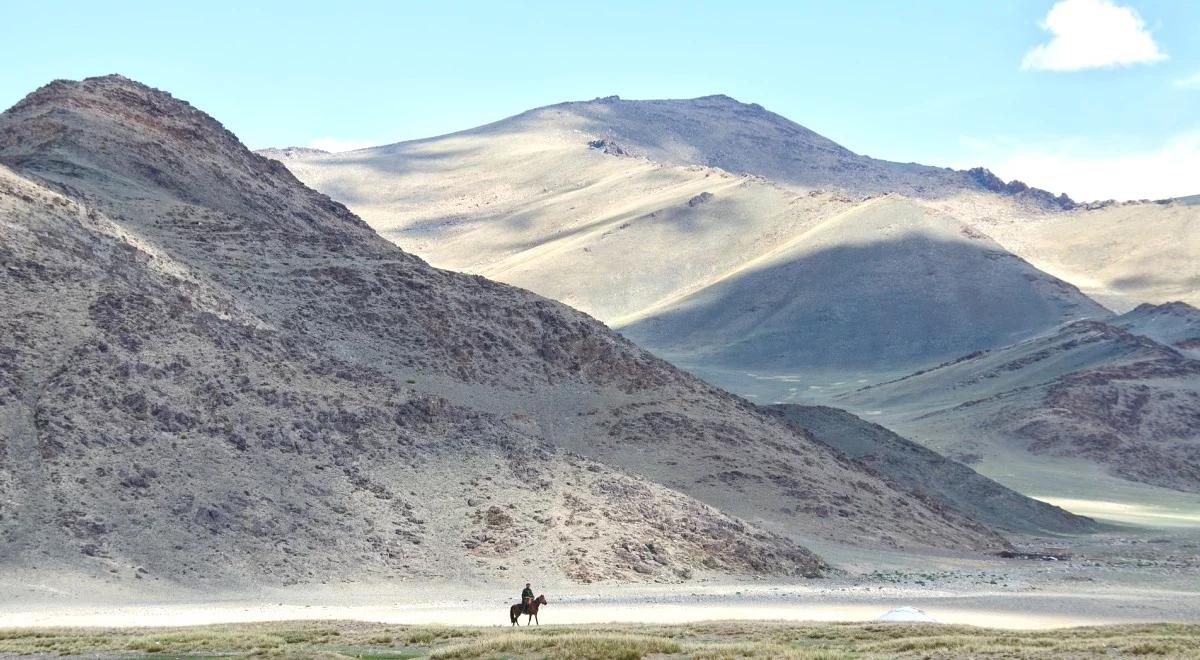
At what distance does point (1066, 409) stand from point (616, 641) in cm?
12725

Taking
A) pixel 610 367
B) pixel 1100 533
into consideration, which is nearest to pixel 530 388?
pixel 610 367

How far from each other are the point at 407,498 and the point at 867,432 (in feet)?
168

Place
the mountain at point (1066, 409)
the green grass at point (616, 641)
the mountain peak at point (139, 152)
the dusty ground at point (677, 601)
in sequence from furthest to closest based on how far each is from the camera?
the mountain at point (1066, 409) → the mountain peak at point (139, 152) → the dusty ground at point (677, 601) → the green grass at point (616, 641)

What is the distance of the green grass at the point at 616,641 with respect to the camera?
29.1 metres

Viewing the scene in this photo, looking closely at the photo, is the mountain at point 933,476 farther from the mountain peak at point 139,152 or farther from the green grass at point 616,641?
the green grass at point 616,641

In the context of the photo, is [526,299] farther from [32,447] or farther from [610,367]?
[32,447]

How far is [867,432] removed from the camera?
102 meters

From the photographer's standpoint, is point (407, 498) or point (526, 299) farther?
point (526, 299)

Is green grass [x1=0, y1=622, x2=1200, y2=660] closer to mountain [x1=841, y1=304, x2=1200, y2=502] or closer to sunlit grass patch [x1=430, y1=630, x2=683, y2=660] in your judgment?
sunlit grass patch [x1=430, y1=630, x2=683, y2=660]

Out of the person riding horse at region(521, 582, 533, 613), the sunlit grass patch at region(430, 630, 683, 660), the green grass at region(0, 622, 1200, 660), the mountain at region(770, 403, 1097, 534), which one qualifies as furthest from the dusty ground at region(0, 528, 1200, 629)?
the mountain at region(770, 403, 1097, 534)

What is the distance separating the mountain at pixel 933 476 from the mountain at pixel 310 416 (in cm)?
1156

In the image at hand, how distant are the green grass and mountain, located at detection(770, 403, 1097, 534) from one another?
56.6m

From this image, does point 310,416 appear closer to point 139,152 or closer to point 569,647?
point 139,152

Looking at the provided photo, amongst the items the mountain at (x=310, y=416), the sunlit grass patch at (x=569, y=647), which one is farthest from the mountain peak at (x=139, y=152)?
the sunlit grass patch at (x=569, y=647)
